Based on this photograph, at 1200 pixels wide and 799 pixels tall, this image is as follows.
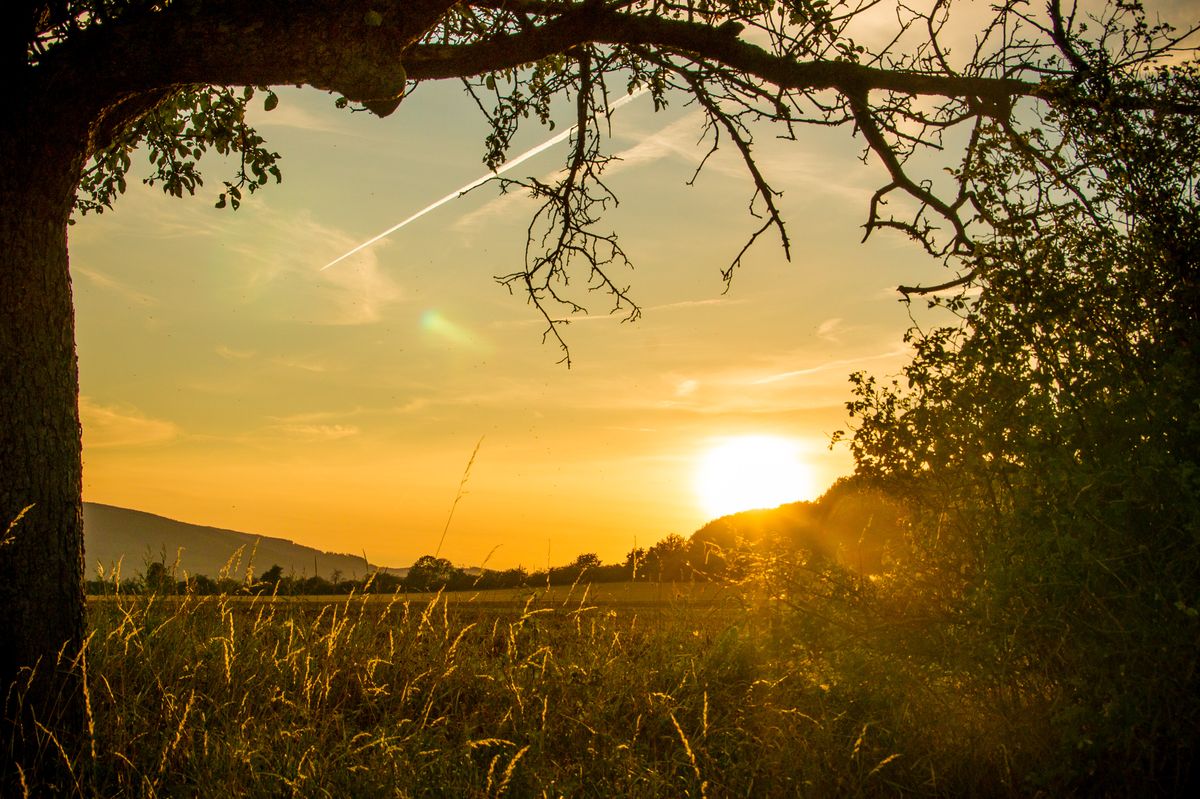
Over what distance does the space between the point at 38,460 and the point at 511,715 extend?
2992 millimetres

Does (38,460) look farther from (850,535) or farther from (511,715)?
(850,535)

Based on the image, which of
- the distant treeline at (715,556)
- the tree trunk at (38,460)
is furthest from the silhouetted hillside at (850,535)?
the tree trunk at (38,460)

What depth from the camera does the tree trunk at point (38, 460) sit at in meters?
4.77

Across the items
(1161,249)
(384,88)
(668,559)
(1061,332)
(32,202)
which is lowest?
(668,559)

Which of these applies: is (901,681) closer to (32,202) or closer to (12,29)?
(32,202)

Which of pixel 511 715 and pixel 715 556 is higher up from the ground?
pixel 715 556

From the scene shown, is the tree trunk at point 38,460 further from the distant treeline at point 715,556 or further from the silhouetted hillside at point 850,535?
the silhouetted hillside at point 850,535

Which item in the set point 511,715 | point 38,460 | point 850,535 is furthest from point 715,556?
point 38,460

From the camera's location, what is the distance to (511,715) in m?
5.28

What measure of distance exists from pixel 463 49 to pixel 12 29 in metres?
2.70

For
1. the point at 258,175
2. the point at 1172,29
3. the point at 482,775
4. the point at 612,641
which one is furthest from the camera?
the point at 258,175

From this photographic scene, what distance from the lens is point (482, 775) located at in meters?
4.48

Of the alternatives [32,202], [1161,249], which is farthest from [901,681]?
[32,202]

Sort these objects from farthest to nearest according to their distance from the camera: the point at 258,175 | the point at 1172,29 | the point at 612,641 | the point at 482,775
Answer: the point at 258,175, the point at 612,641, the point at 1172,29, the point at 482,775
